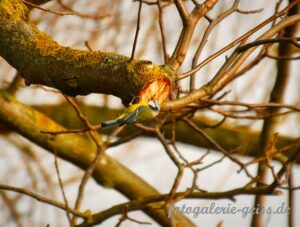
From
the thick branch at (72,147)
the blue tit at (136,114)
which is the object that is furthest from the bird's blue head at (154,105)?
the thick branch at (72,147)

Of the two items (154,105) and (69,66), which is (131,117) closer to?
(154,105)

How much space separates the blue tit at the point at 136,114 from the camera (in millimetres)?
1431

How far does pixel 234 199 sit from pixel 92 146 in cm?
121

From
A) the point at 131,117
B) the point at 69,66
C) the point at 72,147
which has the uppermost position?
the point at 72,147

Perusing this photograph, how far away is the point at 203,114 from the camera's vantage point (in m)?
4.54

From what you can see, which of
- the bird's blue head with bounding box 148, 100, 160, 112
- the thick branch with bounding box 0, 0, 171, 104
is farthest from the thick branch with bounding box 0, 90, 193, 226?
the bird's blue head with bounding box 148, 100, 160, 112

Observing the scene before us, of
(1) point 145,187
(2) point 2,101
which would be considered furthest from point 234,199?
(2) point 2,101

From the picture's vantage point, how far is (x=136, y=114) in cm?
144

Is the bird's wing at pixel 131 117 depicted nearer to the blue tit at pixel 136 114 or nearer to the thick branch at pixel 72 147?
the blue tit at pixel 136 114

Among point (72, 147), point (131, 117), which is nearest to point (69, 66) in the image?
point (131, 117)

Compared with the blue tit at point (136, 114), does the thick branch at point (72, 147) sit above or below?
above

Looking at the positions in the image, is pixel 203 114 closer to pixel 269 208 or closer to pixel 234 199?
pixel 269 208

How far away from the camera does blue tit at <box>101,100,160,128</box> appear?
Result: 56.3 inches

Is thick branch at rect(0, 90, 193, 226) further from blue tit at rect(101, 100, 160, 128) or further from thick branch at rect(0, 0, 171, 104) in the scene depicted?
blue tit at rect(101, 100, 160, 128)
